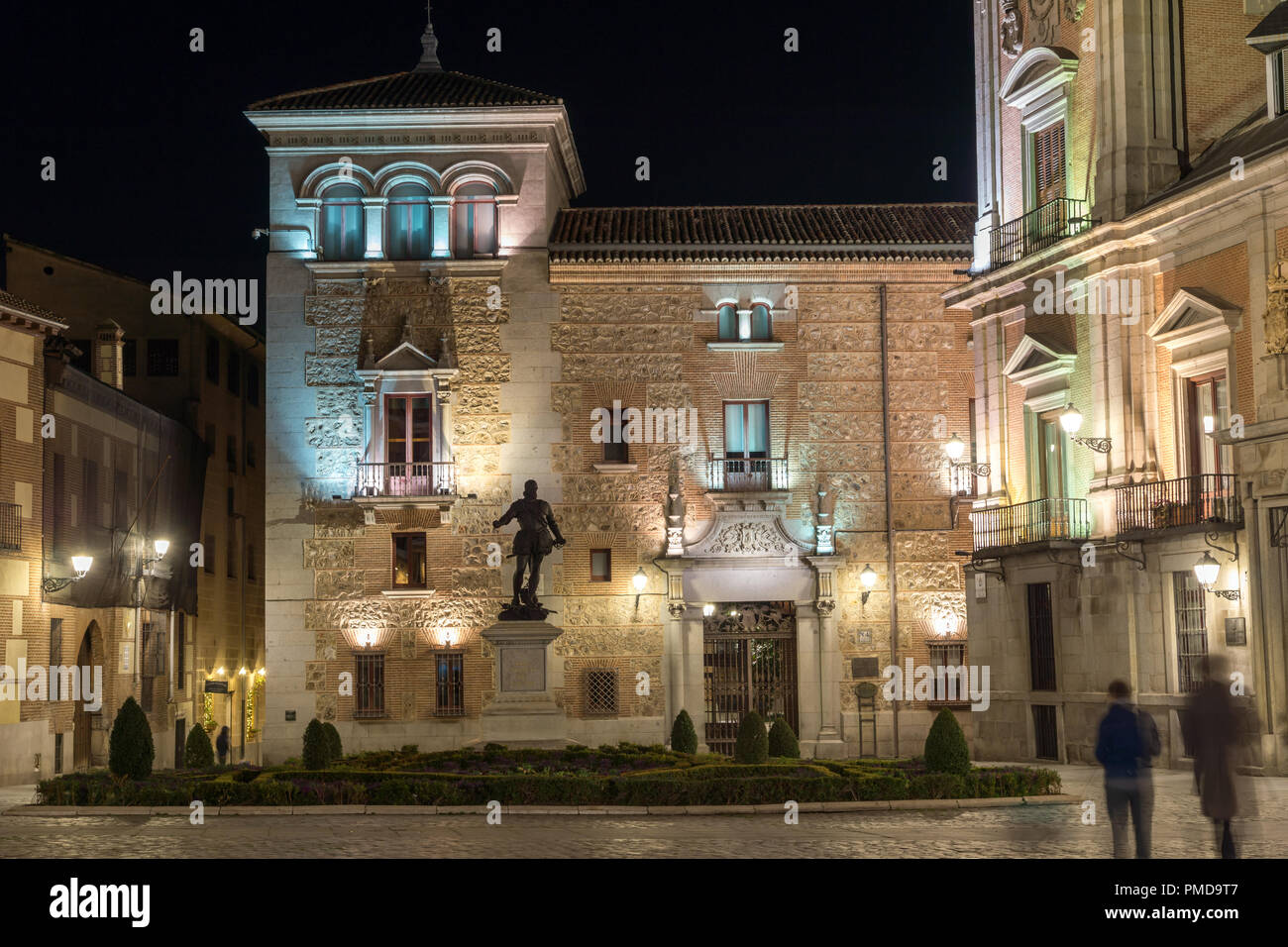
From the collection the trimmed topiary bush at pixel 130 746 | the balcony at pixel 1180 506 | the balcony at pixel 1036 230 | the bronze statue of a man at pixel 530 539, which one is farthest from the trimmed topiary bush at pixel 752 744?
the balcony at pixel 1036 230

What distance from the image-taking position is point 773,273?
132 ft

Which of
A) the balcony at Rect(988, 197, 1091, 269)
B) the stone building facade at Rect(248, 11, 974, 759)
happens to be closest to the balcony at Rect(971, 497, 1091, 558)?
the balcony at Rect(988, 197, 1091, 269)

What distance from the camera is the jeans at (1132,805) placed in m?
13.7

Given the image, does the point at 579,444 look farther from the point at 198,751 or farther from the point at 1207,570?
the point at 1207,570

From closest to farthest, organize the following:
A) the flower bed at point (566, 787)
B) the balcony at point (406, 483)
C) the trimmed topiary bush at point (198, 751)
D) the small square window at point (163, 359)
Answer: the flower bed at point (566, 787)
the trimmed topiary bush at point (198, 751)
the balcony at point (406, 483)
the small square window at point (163, 359)

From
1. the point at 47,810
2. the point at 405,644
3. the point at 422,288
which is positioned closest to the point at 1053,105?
the point at 422,288

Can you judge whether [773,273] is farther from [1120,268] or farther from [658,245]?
[1120,268]

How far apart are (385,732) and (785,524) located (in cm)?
1034

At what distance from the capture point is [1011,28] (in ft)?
110

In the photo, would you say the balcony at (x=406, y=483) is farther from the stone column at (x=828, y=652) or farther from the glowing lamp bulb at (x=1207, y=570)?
the glowing lamp bulb at (x=1207, y=570)

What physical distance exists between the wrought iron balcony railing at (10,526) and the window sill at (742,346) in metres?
15.7

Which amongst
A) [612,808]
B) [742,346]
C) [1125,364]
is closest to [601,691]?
[742,346]

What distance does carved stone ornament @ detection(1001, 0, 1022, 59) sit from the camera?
3325 cm
